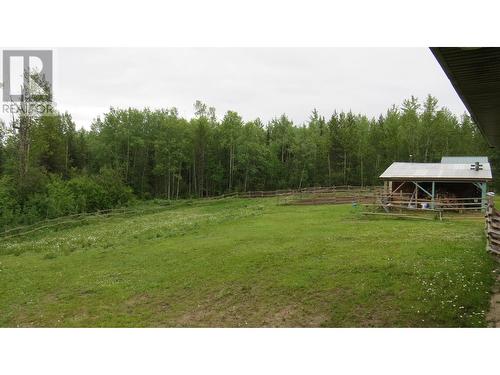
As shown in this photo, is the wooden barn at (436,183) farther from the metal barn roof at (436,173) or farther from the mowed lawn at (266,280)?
the mowed lawn at (266,280)

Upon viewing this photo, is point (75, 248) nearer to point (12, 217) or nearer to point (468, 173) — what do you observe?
point (12, 217)

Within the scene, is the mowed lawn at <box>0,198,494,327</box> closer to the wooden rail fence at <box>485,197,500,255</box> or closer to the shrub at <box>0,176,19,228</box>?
the wooden rail fence at <box>485,197,500,255</box>

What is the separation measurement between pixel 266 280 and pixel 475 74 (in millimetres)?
8695

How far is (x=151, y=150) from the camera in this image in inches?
2837

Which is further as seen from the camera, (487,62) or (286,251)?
(286,251)

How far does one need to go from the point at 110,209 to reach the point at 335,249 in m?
31.0

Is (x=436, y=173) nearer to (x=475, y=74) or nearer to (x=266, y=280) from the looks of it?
(x=266, y=280)

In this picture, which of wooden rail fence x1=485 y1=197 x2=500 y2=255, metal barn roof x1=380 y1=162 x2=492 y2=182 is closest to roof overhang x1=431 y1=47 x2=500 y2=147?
wooden rail fence x1=485 y1=197 x2=500 y2=255

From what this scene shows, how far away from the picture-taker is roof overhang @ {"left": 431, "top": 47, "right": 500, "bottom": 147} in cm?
582

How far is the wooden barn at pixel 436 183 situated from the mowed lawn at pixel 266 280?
29.4 feet

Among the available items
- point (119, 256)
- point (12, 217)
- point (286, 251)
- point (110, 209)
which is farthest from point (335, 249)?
point (110, 209)

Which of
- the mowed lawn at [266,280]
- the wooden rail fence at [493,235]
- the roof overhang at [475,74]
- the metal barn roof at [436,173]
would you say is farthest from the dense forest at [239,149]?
the roof overhang at [475,74]

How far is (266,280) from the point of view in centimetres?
1287

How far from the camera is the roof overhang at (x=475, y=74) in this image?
229 inches
